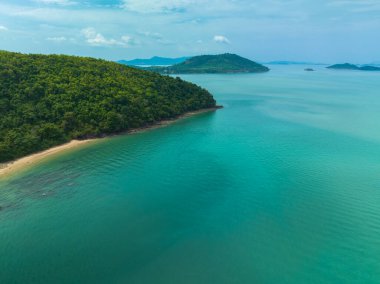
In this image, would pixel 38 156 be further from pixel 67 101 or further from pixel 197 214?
pixel 197 214

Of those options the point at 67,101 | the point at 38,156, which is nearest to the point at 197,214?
the point at 38,156

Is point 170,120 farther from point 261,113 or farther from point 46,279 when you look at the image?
point 46,279

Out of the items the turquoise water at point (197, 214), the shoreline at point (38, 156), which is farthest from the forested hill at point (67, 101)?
the turquoise water at point (197, 214)

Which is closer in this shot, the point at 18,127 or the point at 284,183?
the point at 284,183

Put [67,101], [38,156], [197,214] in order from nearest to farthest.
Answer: [197,214] → [38,156] → [67,101]

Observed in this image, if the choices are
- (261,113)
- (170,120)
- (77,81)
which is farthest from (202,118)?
(77,81)

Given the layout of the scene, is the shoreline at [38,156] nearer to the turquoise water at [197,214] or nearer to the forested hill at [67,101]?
the forested hill at [67,101]

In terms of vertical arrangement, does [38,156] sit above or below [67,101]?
below

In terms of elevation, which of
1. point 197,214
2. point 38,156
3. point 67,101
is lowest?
point 197,214
